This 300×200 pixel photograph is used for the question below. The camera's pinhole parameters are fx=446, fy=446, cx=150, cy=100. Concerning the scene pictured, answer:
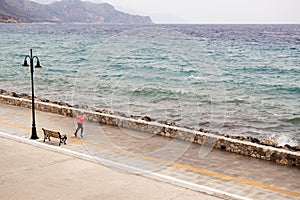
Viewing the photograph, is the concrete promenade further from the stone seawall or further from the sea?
the sea

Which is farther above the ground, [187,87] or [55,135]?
[187,87]

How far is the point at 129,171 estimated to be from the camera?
13.6 metres

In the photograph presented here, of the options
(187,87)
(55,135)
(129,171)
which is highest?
(187,87)

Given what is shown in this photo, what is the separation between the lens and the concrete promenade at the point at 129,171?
11930 millimetres

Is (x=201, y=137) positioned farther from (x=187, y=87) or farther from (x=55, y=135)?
(x=187, y=87)

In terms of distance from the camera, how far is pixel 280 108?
32562 mm

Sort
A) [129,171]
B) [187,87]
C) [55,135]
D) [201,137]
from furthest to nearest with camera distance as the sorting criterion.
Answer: [187,87] < [201,137] < [55,135] < [129,171]

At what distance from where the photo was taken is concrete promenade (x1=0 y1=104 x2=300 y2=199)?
11.9m

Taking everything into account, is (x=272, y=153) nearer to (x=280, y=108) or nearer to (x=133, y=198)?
(x=133, y=198)

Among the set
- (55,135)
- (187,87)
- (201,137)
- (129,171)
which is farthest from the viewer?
(187,87)

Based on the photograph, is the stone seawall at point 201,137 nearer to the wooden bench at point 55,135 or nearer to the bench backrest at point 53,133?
the wooden bench at point 55,135

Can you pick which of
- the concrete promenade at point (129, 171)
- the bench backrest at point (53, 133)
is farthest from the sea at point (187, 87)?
the concrete promenade at point (129, 171)

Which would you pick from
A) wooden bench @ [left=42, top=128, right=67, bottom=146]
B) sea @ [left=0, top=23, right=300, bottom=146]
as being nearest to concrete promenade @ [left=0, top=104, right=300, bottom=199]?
wooden bench @ [left=42, top=128, right=67, bottom=146]

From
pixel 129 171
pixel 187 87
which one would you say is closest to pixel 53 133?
pixel 129 171
